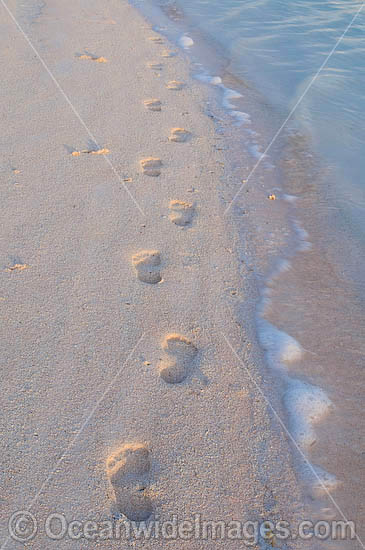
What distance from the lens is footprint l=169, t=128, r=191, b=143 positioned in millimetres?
4180

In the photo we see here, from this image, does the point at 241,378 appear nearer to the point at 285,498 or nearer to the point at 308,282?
the point at 285,498

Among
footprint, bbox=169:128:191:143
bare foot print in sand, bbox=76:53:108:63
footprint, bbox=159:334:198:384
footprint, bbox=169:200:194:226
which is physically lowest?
footprint, bbox=159:334:198:384

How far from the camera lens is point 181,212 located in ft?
11.0

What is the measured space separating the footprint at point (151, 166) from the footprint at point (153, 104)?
1.00m

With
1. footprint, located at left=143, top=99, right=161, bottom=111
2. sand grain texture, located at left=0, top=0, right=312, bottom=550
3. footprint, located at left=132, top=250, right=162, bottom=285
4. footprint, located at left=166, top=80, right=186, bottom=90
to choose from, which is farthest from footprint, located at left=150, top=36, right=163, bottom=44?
footprint, located at left=132, top=250, right=162, bottom=285

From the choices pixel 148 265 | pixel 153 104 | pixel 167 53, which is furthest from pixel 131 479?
pixel 167 53

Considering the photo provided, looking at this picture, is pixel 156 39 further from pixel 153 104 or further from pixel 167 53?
pixel 153 104

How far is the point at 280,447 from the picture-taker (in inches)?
82.6

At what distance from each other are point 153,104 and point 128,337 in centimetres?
298

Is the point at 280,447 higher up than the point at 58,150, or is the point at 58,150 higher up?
the point at 58,150

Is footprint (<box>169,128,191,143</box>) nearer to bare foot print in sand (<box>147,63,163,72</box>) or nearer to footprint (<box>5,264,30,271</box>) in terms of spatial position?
bare foot print in sand (<box>147,63,163,72</box>)

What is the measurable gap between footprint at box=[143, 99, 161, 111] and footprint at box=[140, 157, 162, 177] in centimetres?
100

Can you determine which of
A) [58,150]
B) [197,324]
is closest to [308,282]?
[197,324]

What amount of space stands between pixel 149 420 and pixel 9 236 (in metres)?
1.47
